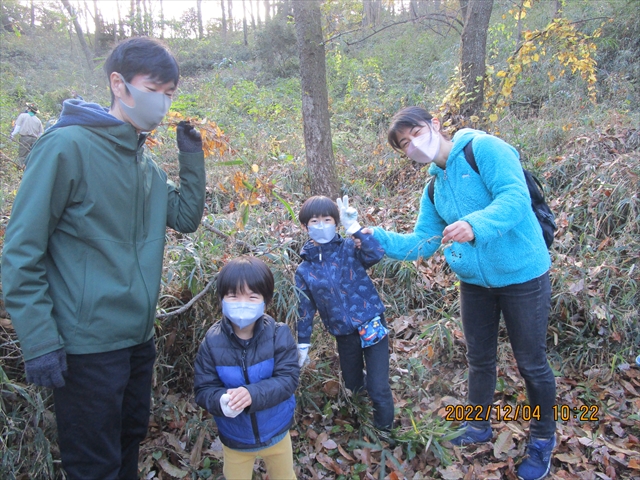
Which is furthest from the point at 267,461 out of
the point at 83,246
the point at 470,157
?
the point at 470,157

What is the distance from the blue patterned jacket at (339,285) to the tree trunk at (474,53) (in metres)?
4.63

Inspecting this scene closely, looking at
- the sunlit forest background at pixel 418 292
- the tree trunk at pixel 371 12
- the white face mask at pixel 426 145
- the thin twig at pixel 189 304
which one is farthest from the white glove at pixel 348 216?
the tree trunk at pixel 371 12

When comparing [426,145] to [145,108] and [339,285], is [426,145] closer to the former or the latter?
[339,285]

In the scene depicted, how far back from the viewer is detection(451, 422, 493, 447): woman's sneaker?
110 inches

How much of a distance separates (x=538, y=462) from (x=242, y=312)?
1.95 metres

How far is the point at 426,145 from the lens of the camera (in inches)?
92.7

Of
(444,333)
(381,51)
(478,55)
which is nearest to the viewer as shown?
(444,333)

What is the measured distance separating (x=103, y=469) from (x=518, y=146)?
5994 mm

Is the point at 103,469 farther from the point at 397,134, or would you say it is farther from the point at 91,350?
the point at 397,134

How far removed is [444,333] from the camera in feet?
11.7

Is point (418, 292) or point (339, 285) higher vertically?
point (339, 285)

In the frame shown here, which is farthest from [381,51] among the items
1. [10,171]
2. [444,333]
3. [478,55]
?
[444,333]

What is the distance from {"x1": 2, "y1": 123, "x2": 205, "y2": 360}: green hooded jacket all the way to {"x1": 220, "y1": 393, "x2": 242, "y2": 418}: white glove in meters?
0.42
